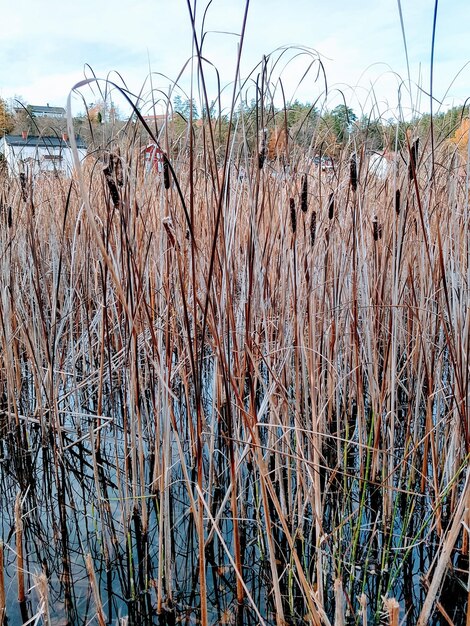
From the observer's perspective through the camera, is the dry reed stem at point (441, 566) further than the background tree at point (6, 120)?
No

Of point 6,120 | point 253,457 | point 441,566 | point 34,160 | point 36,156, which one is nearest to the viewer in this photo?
point 441,566

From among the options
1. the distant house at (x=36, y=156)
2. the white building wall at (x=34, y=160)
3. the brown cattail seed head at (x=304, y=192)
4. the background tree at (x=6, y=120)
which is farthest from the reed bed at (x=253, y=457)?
the background tree at (x=6, y=120)

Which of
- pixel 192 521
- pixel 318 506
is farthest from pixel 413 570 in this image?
pixel 192 521

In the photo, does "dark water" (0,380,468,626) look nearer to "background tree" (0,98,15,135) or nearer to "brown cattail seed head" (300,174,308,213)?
"brown cattail seed head" (300,174,308,213)

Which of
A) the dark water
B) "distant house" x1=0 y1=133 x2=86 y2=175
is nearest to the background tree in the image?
"distant house" x1=0 y1=133 x2=86 y2=175

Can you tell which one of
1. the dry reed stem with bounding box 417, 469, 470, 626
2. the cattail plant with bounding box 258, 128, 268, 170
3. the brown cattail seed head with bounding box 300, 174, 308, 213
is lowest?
the dry reed stem with bounding box 417, 469, 470, 626

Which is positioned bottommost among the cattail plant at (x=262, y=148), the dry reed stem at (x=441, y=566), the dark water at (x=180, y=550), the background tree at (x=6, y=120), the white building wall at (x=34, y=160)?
the dark water at (x=180, y=550)

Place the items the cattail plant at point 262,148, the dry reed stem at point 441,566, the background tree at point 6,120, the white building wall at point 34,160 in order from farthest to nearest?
the background tree at point 6,120 → the white building wall at point 34,160 → the cattail plant at point 262,148 → the dry reed stem at point 441,566

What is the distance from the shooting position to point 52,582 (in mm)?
1329

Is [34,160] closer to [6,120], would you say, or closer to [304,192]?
[6,120]

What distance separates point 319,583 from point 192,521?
1.99 ft

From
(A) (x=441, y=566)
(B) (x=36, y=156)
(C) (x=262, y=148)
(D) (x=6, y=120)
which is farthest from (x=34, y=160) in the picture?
(A) (x=441, y=566)

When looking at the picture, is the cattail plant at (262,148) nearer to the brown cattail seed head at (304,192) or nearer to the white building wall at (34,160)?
the brown cattail seed head at (304,192)

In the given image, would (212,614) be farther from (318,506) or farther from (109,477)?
(109,477)
